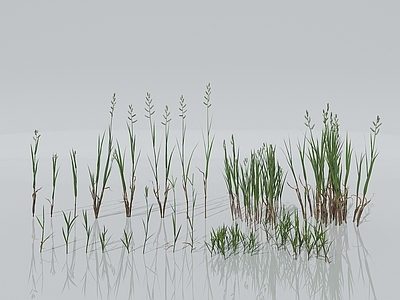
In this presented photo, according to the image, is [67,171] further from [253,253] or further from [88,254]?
[253,253]

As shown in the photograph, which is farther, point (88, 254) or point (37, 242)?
point (37, 242)

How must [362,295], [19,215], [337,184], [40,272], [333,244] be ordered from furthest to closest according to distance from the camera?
[19,215] → [337,184] → [333,244] → [40,272] → [362,295]

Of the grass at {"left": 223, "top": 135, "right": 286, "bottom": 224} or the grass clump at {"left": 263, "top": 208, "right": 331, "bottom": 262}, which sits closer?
the grass clump at {"left": 263, "top": 208, "right": 331, "bottom": 262}

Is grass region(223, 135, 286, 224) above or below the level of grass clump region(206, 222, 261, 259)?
above

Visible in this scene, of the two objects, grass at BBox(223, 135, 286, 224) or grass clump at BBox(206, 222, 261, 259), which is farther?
grass at BBox(223, 135, 286, 224)

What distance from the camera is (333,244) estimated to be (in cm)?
372

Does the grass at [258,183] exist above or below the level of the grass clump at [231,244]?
above

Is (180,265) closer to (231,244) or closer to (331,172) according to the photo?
(231,244)

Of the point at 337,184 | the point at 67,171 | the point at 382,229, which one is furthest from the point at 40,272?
the point at 67,171

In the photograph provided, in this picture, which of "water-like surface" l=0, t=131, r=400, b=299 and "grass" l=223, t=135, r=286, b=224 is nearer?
"water-like surface" l=0, t=131, r=400, b=299

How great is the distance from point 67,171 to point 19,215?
93.3 inches

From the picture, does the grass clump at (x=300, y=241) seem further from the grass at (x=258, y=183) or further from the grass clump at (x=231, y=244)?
the grass at (x=258, y=183)

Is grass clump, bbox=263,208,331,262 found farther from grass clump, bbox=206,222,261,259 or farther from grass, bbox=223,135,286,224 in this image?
grass, bbox=223,135,286,224

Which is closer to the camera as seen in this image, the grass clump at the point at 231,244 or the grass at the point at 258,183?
the grass clump at the point at 231,244
